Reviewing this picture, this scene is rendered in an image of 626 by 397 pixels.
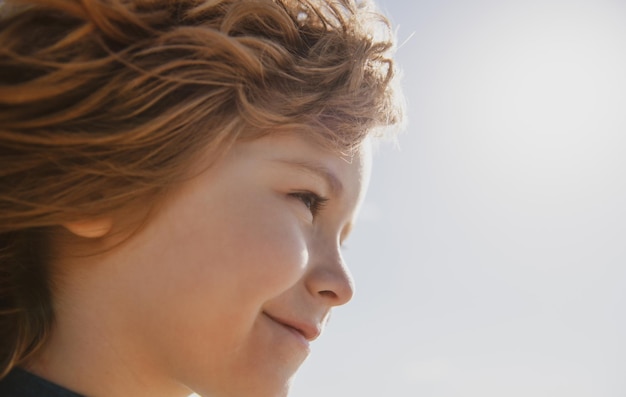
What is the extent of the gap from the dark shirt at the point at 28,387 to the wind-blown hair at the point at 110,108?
0.12ft

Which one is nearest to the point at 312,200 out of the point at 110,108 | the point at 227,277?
Result: the point at 227,277

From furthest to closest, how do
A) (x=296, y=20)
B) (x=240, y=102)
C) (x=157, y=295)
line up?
(x=296, y=20)
(x=240, y=102)
(x=157, y=295)

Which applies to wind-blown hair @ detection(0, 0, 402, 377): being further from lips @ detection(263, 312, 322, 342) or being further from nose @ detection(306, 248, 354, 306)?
lips @ detection(263, 312, 322, 342)

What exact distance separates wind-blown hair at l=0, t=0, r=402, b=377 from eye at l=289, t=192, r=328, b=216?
13 centimetres

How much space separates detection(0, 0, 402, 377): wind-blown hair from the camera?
1414mm

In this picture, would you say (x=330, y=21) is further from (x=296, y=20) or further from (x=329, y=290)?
(x=329, y=290)

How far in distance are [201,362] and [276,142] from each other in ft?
1.70

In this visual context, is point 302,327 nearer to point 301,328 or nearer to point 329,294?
point 301,328

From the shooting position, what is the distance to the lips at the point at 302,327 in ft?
5.00

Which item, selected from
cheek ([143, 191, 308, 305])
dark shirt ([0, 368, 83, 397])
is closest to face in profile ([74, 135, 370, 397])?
cheek ([143, 191, 308, 305])

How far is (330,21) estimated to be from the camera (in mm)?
1785

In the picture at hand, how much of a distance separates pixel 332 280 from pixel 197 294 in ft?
1.09

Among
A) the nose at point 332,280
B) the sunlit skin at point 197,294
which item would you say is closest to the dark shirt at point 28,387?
the sunlit skin at point 197,294

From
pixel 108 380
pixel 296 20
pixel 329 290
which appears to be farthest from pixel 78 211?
pixel 296 20
